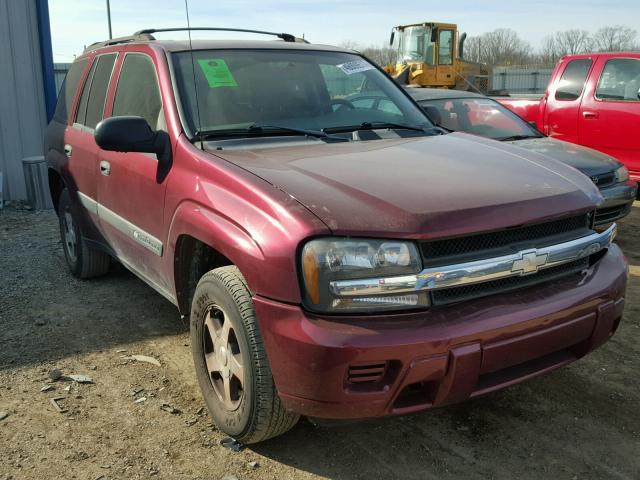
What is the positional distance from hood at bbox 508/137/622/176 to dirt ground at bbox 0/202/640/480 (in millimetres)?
1951

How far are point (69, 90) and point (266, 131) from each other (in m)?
2.49

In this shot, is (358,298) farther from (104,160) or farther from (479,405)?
(104,160)

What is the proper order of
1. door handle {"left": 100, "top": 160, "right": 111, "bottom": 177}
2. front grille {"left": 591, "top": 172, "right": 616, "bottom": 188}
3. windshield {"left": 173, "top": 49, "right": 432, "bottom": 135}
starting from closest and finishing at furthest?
windshield {"left": 173, "top": 49, "right": 432, "bottom": 135} < door handle {"left": 100, "top": 160, "right": 111, "bottom": 177} < front grille {"left": 591, "top": 172, "right": 616, "bottom": 188}

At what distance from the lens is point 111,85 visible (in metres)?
4.13

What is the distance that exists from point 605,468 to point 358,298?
4.49ft

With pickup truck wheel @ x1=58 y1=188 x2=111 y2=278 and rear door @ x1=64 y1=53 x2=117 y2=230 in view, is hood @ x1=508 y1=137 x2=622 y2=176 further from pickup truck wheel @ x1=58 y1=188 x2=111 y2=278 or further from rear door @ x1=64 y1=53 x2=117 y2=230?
pickup truck wheel @ x1=58 y1=188 x2=111 y2=278

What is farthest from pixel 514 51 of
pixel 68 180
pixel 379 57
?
pixel 68 180

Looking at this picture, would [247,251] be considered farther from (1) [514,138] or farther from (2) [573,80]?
(2) [573,80]

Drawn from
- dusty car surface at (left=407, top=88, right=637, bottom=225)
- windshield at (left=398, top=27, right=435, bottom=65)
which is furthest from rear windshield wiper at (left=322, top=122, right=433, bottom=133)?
windshield at (left=398, top=27, right=435, bottom=65)

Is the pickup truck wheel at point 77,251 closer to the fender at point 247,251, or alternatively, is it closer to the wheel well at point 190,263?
the wheel well at point 190,263

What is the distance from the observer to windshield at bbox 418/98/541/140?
Answer: 6.63 metres

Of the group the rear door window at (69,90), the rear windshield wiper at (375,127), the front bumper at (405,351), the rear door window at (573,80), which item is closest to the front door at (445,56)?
the rear door window at (573,80)

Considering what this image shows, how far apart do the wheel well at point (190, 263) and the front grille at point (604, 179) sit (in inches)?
154

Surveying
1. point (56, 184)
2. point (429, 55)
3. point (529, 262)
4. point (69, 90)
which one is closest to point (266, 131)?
point (529, 262)
